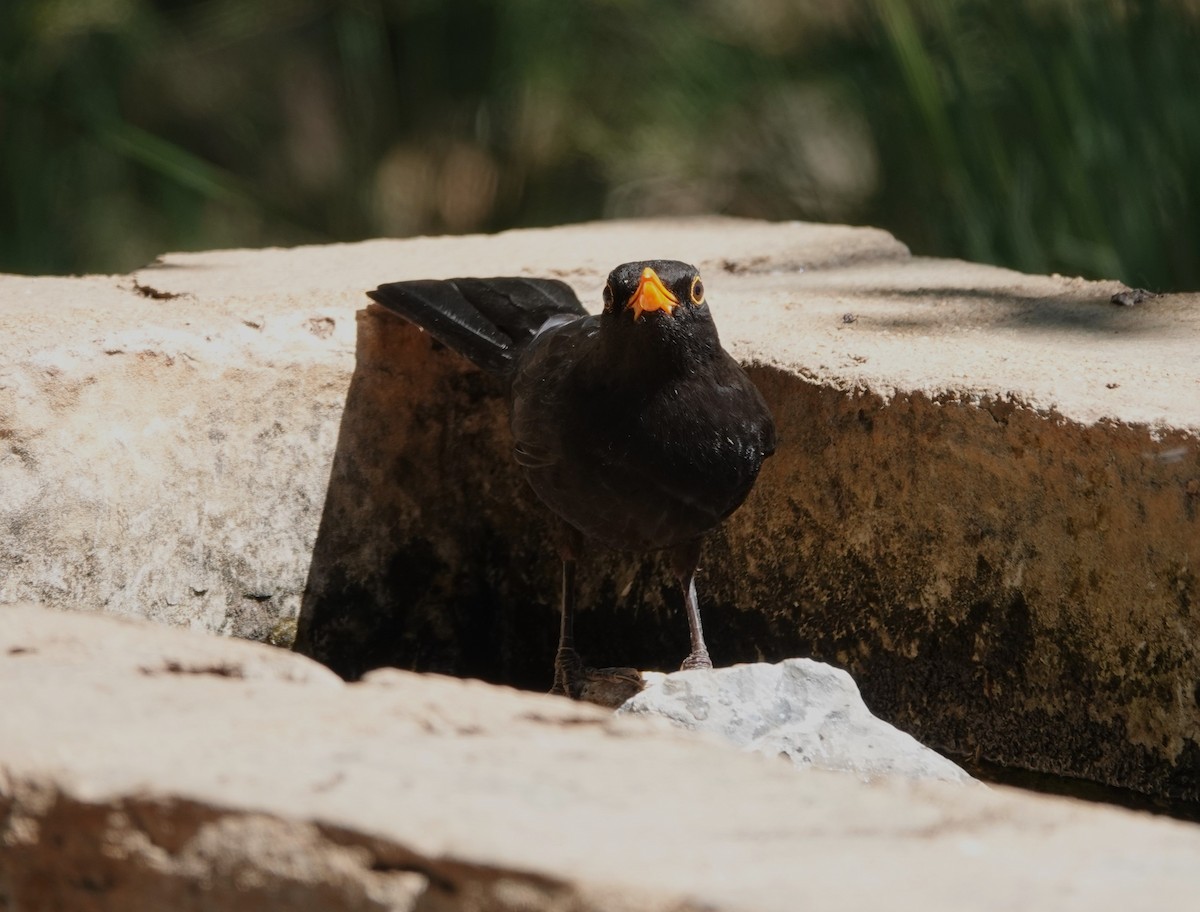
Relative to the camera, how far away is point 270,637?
3625 mm

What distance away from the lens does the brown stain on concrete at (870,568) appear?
285 centimetres

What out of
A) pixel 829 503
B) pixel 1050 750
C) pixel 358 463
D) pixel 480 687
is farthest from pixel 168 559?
pixel 1050 750

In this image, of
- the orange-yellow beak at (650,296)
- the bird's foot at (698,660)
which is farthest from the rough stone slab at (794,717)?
the orange-yellow beak at (650,296)

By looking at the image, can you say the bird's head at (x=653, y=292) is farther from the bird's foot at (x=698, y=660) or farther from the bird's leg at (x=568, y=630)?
the bird's foot at (x=698, y=660)

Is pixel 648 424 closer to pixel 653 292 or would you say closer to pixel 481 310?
pixel 653 292

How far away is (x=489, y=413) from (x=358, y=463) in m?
0.37

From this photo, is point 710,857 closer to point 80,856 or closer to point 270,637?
point 80,856

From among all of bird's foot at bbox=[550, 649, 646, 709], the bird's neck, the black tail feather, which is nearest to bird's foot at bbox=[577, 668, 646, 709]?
bird's foot at bbox=[550, 649, 646, 709]

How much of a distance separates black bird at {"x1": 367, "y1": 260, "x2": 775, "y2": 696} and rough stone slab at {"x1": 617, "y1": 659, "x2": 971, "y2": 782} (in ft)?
1.56

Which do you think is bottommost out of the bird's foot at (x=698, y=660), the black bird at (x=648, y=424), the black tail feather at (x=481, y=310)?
the bird's foot at (x=698, y=660)

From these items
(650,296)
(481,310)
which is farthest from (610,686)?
(481,310)

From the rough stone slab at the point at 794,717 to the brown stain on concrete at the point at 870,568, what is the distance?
0.45 metres

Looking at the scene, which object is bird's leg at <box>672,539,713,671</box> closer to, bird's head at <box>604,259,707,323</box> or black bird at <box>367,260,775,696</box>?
black bird at <box>367,260,775,696</box>

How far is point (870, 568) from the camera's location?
128 inches
